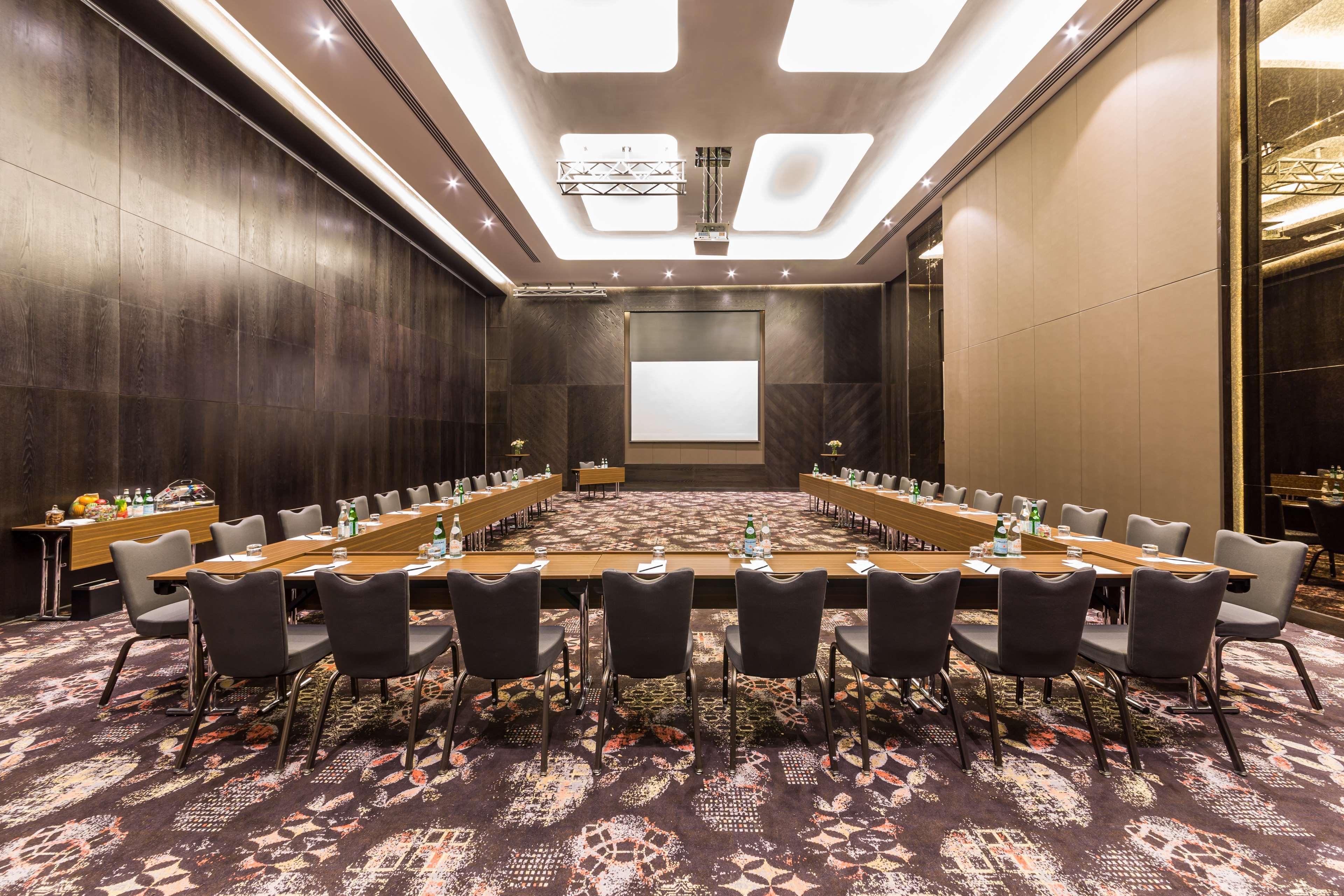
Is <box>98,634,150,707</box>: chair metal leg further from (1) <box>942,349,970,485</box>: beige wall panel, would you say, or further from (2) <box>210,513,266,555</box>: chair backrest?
(1) <box>942,349,970,485</box>: beige wall panel

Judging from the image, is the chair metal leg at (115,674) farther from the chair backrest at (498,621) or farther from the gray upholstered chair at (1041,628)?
the gray upholstered chair at (1041,628)

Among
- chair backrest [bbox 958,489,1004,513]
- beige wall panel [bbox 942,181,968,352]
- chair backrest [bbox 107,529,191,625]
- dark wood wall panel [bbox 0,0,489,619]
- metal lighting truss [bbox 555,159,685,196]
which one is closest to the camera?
chair backrest [bbox 107,529,191,625]

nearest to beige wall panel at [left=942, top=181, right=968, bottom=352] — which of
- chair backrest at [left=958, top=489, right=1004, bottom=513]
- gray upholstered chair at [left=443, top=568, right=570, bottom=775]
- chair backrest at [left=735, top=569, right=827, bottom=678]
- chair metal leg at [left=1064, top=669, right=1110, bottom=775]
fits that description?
A: chair backrest at [left=958, top=489, right=1004, bottom=513]

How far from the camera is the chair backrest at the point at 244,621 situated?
7.49ft

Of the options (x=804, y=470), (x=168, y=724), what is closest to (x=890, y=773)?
(x=168, y=724)

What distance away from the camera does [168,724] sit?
2.66 m

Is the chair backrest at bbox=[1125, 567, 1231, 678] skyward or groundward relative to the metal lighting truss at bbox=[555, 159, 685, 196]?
groundward

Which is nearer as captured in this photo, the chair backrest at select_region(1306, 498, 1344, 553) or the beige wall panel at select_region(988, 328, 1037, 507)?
the chair backrest at select_region(1306, 498, 1344, 553)

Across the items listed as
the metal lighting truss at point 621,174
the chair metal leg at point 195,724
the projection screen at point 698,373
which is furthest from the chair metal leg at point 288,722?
the projection screen at point 698,373

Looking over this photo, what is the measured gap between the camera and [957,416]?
27.3 ft

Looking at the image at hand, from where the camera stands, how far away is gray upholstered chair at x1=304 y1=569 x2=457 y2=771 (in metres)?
2.28

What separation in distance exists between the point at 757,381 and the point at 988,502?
8099 mm

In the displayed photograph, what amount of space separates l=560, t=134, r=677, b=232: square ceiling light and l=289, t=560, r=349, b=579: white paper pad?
605cm

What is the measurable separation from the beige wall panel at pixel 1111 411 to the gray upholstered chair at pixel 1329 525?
119 cm
